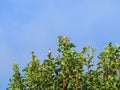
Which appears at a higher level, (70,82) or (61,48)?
(61,48)

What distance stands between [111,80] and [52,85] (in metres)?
2.86

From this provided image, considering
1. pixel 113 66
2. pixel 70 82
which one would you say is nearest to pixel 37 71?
pixel 70 82

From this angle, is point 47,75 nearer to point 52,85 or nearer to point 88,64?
point 52,85

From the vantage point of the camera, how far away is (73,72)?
21.7 metres

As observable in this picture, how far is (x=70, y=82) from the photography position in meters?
21.3

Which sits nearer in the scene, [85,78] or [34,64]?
[85,78]

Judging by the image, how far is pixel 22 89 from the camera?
74.4 feet

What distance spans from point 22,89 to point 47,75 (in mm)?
1700

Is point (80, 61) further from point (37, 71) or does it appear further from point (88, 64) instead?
point (37, 71)

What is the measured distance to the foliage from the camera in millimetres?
21273

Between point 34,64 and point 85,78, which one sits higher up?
point 34,64

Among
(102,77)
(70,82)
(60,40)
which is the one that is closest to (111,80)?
(102,77)

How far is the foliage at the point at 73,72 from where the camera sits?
69.8 ft

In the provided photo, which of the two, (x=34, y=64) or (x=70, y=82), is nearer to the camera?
(x=70, y=82)
